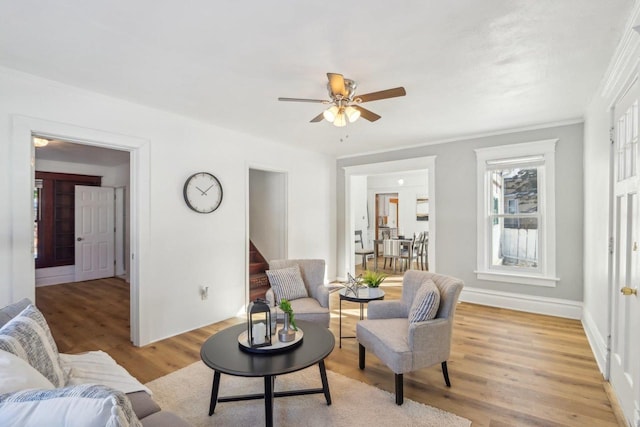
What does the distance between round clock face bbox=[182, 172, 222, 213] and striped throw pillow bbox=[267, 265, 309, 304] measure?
123 centimetres

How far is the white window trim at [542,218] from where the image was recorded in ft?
14.2

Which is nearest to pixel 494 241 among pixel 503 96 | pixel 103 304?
pixel 503 96

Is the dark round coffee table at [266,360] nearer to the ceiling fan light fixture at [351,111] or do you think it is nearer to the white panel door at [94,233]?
the ceiling fan light fixture at [351,111]

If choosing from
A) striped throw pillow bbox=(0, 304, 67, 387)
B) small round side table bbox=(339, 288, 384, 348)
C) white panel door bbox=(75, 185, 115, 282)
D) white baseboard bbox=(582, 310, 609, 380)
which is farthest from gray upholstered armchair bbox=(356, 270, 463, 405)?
white panel door bbox=(75, 185, 115, 282)

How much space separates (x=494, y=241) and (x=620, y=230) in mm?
2503

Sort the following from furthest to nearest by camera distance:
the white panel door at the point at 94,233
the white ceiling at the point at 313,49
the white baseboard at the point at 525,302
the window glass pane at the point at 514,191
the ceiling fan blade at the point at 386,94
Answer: the white panel door at the point at 94,233 → the window glass pane at the point at 514,191 → the white baseboard at the point at 525,302 → the ceiling fan blade at the point at 386,94 → the white ceiling at the point at 313,49

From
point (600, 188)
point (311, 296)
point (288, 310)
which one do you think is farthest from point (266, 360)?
point (600, 188)

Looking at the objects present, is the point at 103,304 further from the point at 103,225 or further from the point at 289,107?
the point at 289,107

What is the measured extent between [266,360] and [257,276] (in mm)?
3545

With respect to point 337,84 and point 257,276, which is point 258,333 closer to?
point 337,84

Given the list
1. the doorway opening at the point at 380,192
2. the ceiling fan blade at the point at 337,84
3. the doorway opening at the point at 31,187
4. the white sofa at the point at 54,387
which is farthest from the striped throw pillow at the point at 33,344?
the doorway opening at the point at 380,192

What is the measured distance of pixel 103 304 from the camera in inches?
197

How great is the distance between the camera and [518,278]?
4.57 metres

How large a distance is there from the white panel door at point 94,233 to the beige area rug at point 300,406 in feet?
17.2
